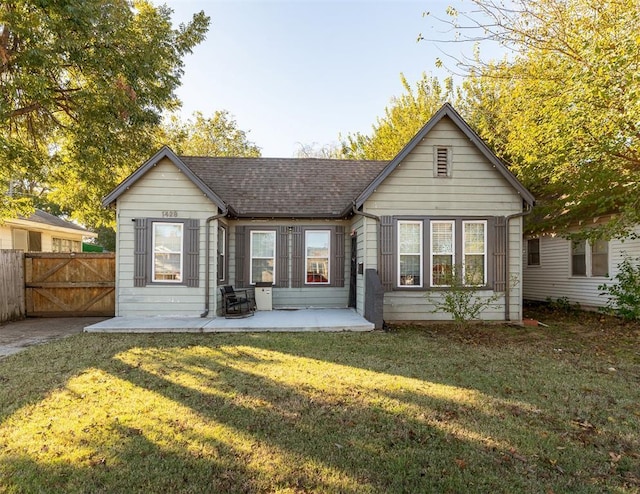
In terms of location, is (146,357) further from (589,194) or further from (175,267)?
(589,194)

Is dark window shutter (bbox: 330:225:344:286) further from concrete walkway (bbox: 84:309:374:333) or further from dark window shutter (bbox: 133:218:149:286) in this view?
dark window shutter (bbox: 133:218:149:286)

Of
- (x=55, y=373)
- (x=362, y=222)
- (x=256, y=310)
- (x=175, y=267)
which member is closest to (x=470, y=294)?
(x=362, y=222)

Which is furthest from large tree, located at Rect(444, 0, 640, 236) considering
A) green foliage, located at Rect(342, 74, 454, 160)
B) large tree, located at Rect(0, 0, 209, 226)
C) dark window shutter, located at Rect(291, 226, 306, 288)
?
green foliage, located at Rect(342, 74, 454, 160)

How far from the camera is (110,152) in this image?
11.1 m

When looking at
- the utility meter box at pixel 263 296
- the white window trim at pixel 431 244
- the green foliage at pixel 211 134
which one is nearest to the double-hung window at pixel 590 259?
the white window trim at pixel 431 244

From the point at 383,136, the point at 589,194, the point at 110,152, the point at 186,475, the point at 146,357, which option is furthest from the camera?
the point at 383,136

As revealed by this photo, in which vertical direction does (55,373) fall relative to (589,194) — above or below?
below

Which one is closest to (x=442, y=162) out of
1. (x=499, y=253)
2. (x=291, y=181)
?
(x=499, y=253)

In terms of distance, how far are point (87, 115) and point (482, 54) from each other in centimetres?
1157

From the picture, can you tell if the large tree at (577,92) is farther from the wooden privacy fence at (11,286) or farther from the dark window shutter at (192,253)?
the wooden privacy fence at (11,286)

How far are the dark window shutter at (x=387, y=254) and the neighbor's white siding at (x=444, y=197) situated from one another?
0.58 feet

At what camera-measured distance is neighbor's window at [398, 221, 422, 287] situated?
8727 mm

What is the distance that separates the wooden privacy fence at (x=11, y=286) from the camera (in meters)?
9.03

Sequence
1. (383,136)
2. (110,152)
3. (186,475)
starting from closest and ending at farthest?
(186,475) → (110,152) → (383,136)
